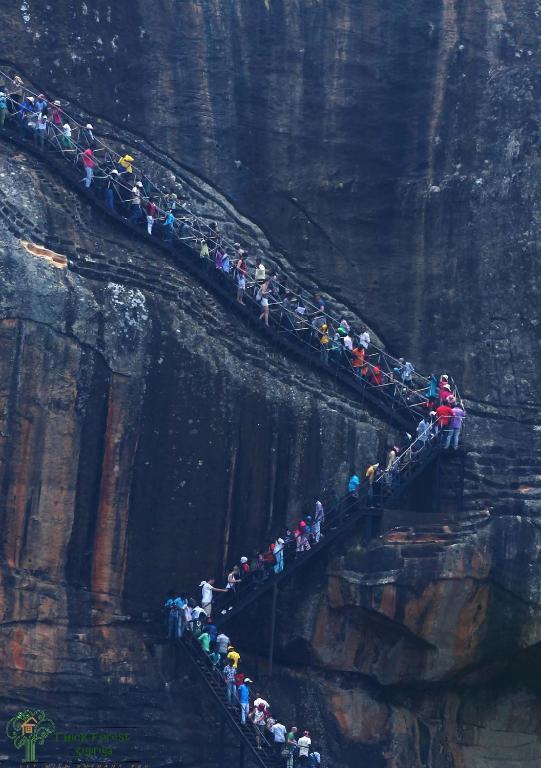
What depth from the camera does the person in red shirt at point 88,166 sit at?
34.5 m

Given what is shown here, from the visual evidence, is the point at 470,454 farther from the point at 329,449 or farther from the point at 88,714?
the point at 88,714

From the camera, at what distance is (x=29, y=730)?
104 feet

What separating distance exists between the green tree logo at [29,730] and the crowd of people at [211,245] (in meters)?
9.80

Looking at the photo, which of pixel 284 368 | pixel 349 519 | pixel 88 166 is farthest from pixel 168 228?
pixel 349 519

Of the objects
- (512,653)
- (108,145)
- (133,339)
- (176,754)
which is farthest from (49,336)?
(512,653)

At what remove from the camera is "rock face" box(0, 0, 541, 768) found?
33.0 metres

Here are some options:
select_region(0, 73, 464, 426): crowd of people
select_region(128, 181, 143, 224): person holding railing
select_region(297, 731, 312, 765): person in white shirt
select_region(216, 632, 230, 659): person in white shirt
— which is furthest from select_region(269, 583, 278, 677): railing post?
select_region(128, 181, 143, 224): person holding railing

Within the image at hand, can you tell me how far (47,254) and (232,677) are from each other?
938cm

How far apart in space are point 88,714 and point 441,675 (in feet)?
24.6

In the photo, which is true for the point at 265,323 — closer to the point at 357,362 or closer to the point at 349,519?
the point at 357,362

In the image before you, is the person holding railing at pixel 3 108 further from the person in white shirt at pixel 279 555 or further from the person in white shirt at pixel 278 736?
the person in white shirt at pixel 278 736

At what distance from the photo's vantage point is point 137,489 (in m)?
33.5

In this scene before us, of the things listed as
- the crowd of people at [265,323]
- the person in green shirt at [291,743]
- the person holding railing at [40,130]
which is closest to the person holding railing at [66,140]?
the crowd of people at [265,323]

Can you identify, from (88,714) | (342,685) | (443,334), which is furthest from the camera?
(443,334)
